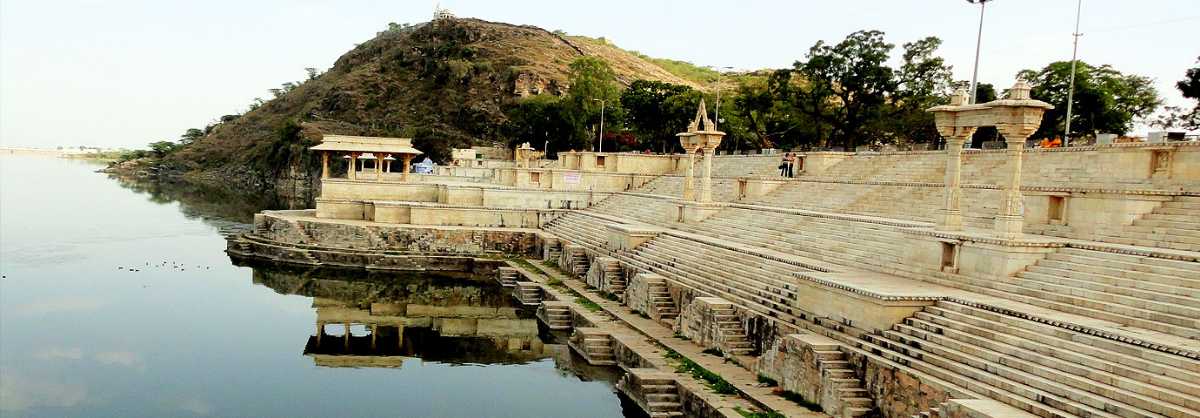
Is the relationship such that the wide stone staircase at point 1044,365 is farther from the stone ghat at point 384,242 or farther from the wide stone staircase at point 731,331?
the stone ghat at point 384,242

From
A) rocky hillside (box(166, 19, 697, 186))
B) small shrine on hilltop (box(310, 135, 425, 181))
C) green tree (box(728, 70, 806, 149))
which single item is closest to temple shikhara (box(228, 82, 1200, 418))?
small shrine on hilltop (box(310, 135, 425, 181))

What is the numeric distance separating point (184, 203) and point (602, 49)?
66375 mm

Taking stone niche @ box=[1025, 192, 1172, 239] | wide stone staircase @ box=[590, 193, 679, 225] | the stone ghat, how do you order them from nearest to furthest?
stone niche @ box=[1025, 192, 1172, 239]
wide stone staircase @ box=[590, 193, 679, 225]
the stone ghat

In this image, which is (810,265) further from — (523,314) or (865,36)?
(865,36)

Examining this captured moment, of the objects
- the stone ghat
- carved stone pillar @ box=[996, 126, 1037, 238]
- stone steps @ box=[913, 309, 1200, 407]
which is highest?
carved stone pillar @ box=[996, 126, 1037, 238]

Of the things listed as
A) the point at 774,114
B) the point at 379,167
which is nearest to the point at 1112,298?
the point at 379,167

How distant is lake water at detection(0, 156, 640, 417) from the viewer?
1598 cm

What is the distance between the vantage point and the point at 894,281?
15.4 m

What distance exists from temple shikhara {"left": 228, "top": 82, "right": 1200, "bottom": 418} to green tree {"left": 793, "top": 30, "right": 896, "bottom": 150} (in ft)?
39.3

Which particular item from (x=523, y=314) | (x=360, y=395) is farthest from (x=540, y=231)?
(x=360, y=395)

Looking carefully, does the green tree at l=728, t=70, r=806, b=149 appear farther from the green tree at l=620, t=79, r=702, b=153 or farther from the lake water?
the lake water

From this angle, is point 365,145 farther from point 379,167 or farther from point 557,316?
point 557,316

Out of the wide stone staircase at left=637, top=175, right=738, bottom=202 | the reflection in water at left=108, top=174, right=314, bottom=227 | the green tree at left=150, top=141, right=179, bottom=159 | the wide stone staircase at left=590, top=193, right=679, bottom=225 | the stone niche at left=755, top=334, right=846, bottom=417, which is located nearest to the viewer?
the stone niche at left=755, top=334, right=846, bottom=417

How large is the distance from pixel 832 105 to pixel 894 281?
30.9 meters
